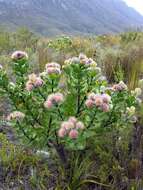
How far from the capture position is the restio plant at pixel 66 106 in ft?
9.02

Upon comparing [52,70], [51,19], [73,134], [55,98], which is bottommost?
[73,134]

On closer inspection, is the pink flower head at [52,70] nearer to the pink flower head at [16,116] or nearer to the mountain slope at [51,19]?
the pink flower head at [16,116]

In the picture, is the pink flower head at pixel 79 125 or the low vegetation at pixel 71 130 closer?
the pink flower head at pixel 79 125

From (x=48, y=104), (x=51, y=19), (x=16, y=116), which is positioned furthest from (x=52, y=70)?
(x=51, y=19)

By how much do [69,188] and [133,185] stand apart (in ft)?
1.47

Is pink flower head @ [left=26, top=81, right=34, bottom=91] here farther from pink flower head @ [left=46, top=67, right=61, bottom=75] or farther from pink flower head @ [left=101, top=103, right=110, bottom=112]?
pink flower head @ [left=101, top=103, right=110, bottom=112]

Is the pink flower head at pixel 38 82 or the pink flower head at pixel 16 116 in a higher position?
the pink flower head at pixel 38 82

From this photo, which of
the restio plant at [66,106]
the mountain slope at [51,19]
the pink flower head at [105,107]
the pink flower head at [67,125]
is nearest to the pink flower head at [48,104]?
the restio plant at [66,106]

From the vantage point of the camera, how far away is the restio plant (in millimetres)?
2750

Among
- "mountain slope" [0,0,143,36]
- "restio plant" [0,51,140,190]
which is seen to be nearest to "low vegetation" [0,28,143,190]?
"restio plant" [0,51,140,190]

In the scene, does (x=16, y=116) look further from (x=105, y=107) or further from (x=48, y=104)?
(x=105, y=107)

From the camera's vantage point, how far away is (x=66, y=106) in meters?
2.95

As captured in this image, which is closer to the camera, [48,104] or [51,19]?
[48,104]

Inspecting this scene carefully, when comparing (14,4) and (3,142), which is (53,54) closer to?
(3,142)
